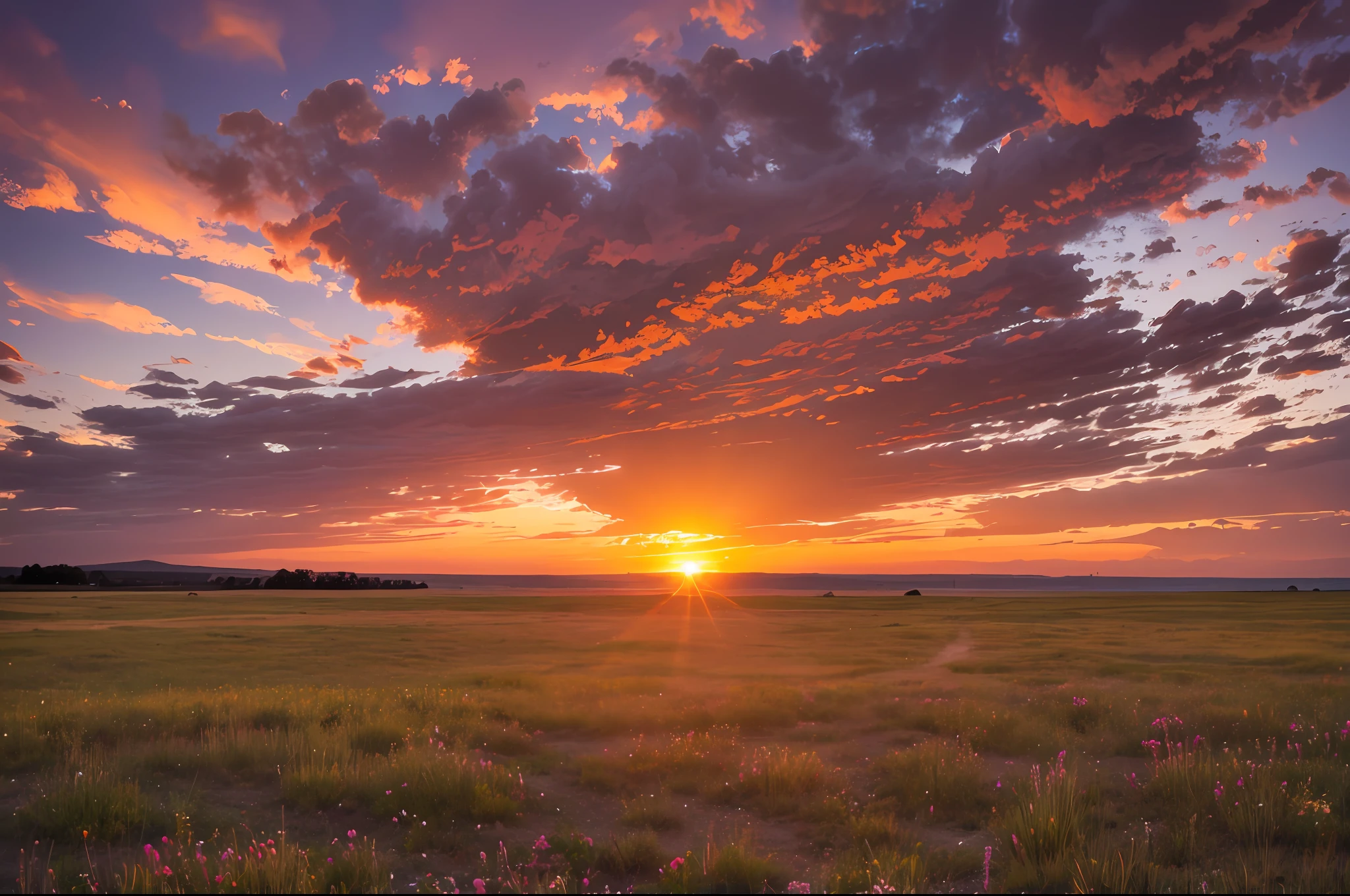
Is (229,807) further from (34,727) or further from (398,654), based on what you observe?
(398,654)

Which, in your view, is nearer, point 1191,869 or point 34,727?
point 1191,869

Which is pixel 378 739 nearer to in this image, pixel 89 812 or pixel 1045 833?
pixel 89 812

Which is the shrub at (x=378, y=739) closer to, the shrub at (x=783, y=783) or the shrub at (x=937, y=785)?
the shrub at (x=783, y=783)

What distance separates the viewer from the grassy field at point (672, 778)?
7129 millimetres

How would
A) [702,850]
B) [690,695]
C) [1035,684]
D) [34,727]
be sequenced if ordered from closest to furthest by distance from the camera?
[702,850] < [34,727] < [690,695] < [1035,684]

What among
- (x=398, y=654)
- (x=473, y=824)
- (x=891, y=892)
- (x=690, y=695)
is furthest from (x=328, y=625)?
A: (x=891, y=892)

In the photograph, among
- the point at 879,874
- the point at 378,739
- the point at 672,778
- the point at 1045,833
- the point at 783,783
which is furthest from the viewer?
the point at 378,739

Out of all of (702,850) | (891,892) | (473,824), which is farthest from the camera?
(473,824)

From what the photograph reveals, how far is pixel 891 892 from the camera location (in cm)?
578

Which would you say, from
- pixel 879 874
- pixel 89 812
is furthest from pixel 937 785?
pixel 89 812

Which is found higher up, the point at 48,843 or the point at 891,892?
the point at 891,892

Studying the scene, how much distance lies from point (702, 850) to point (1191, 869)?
5.02m

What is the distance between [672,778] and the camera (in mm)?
11281

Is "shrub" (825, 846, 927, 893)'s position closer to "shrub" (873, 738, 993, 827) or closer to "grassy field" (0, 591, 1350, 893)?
"grassy field" (0, 591, 1350, 893)
